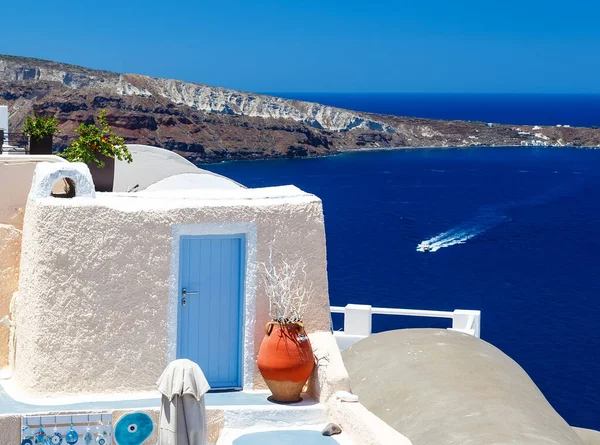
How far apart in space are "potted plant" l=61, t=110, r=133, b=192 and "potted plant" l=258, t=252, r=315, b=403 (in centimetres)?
285

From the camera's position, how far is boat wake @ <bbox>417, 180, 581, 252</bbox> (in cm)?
6700

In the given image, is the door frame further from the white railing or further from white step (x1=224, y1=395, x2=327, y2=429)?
the white railing

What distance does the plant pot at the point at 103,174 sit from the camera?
10883 millimetres

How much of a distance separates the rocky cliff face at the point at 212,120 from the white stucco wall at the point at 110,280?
106 metres

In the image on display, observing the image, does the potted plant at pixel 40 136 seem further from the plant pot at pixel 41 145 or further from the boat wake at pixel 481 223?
the boat wake at pixel 481 223

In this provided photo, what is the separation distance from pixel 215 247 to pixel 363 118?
157714 millimetres

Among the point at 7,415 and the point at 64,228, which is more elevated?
the point at 64,228

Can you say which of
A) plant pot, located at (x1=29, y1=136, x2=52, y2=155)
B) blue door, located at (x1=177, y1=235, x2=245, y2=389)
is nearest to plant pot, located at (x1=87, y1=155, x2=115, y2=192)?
plant pot, located at (x1=29, y1=136, x2=52, y2=155)

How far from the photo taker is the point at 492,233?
70875mm

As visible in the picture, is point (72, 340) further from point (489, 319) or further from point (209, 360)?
point (489, 319)

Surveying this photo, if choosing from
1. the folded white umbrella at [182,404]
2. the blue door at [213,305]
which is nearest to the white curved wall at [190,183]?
the blue door at [213,305]

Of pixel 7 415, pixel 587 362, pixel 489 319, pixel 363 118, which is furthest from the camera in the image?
pixel 363 118

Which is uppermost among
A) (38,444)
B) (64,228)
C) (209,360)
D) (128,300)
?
(64,228)

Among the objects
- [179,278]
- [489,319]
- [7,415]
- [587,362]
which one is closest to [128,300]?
[179,278]
